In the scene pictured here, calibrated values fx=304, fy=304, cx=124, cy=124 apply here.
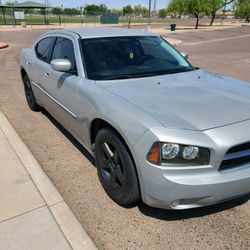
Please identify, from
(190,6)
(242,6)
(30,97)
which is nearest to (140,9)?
(242,6)

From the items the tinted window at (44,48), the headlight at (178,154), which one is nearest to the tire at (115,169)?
the headlight at (178,154)

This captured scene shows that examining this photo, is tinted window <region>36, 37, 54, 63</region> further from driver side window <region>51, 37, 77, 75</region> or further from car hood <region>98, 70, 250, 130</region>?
car hood <region>98, 70, 250, 130</region>

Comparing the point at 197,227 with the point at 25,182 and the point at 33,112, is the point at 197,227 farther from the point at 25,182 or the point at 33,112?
the point at 33,112

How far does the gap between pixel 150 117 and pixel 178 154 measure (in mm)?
379

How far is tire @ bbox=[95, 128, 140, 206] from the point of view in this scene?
2.60 metres

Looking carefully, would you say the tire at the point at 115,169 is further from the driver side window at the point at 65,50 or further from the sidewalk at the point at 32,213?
the driver side window at the point at 65,50

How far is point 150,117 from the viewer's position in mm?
2449

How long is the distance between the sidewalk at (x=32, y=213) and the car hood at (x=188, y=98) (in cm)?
121

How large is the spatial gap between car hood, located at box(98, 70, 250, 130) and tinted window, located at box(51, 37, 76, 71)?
705 millimetres

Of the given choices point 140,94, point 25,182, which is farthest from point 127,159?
Answer: point 25,182

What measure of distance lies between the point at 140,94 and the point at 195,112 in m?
0.58

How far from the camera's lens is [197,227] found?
8.80 feet

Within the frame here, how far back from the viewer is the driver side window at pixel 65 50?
3642mm

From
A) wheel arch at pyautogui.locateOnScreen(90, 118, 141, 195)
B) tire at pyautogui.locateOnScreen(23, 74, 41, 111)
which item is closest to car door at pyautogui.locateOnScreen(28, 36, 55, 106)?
tire at pyautogui.locateOnScreen(23, 74, 41, 111)
